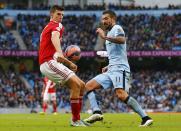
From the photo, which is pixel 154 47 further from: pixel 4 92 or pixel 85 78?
pixel 4 92

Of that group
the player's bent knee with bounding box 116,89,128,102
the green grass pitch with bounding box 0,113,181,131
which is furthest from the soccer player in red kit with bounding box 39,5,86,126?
the player's bent knee with bounding box 116,89,128,102

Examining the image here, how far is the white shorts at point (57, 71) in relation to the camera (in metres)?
13.1

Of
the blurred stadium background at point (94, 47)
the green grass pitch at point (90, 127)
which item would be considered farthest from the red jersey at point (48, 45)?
the blurred stadium background at point (94, 47)

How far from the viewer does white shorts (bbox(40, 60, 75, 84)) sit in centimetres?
1314

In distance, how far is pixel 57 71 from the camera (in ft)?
43.5

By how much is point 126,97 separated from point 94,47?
1393 inches

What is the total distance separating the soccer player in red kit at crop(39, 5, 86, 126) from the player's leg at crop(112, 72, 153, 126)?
1025mm

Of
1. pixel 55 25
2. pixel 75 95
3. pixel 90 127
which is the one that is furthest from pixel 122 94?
pixel 55 25

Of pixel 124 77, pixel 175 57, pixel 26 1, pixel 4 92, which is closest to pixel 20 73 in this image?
pixel 4 92

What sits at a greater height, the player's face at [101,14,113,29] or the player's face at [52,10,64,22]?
the player's face at [52,10,64,22]

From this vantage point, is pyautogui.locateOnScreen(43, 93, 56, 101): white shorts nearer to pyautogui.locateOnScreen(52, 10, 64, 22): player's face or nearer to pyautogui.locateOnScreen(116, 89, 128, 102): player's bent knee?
pyautogui.locateOnScreen(116, 89, 128, 102): player's bent knee

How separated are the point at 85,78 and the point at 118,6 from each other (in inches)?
351

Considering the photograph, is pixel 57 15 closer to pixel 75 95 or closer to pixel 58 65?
pixel 58 65

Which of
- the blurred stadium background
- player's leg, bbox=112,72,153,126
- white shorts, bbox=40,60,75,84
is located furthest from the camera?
the blurred stadium background
